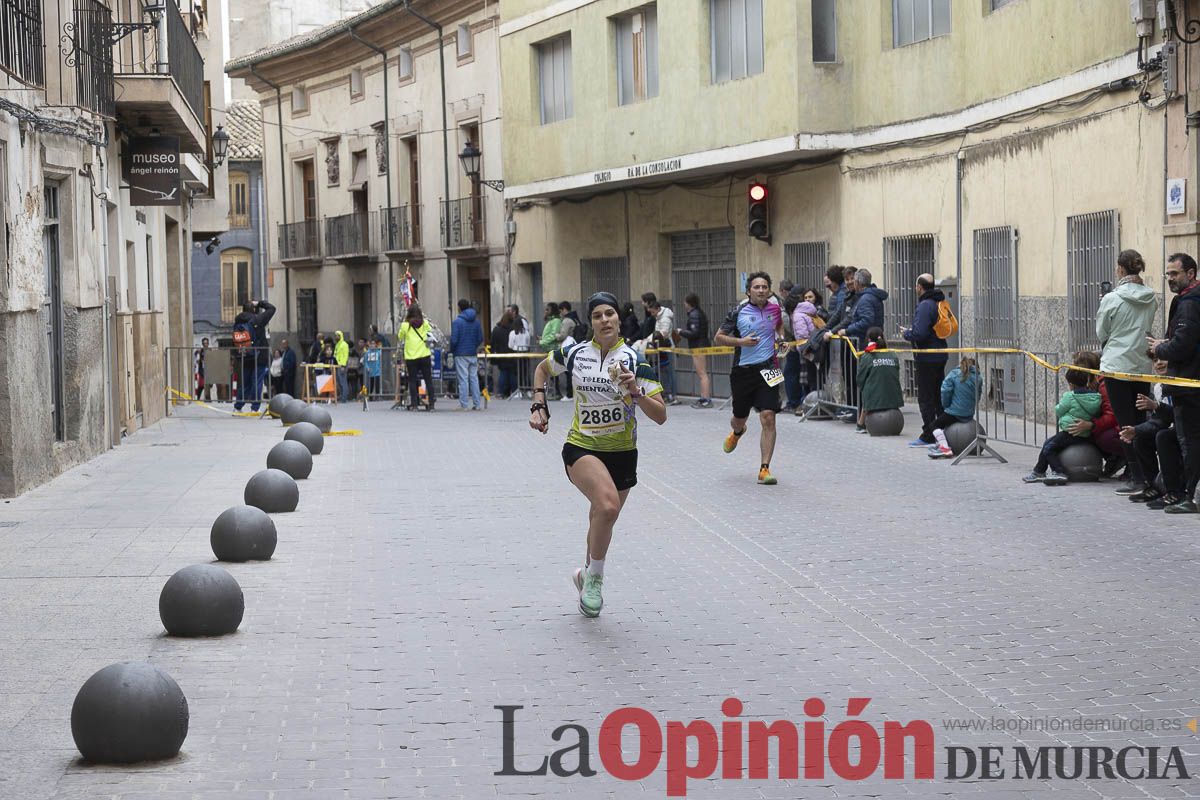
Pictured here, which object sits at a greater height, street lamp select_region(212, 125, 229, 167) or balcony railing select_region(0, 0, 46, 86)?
street lamp select_region(212, 125, 229, 167)

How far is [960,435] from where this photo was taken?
1588 cm

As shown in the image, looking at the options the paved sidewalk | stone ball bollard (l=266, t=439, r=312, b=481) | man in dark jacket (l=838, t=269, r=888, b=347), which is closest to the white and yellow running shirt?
the paved sidewalk

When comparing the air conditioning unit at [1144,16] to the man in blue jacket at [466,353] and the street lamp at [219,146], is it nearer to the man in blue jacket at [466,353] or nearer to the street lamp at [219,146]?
the man in blue jacket at [466,353]

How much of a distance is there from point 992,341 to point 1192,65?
616 cm

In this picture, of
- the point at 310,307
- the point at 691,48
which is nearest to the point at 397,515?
the point at 691,48

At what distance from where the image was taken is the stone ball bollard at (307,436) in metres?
17.2

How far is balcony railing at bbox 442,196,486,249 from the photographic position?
36.6 meters

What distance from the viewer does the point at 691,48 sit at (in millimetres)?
26094

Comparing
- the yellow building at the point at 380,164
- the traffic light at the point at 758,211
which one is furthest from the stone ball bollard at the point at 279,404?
the yellow building at the point at 380,164

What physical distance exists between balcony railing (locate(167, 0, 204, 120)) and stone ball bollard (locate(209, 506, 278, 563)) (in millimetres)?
12259

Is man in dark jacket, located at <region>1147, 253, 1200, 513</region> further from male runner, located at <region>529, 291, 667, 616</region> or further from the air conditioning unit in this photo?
male runner, located at <region>529, 291, 667, 616</region>

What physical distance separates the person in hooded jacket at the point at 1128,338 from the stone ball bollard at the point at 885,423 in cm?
537

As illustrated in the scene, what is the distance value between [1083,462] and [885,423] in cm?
467

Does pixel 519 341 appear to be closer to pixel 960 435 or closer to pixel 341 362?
pixel 341 362
